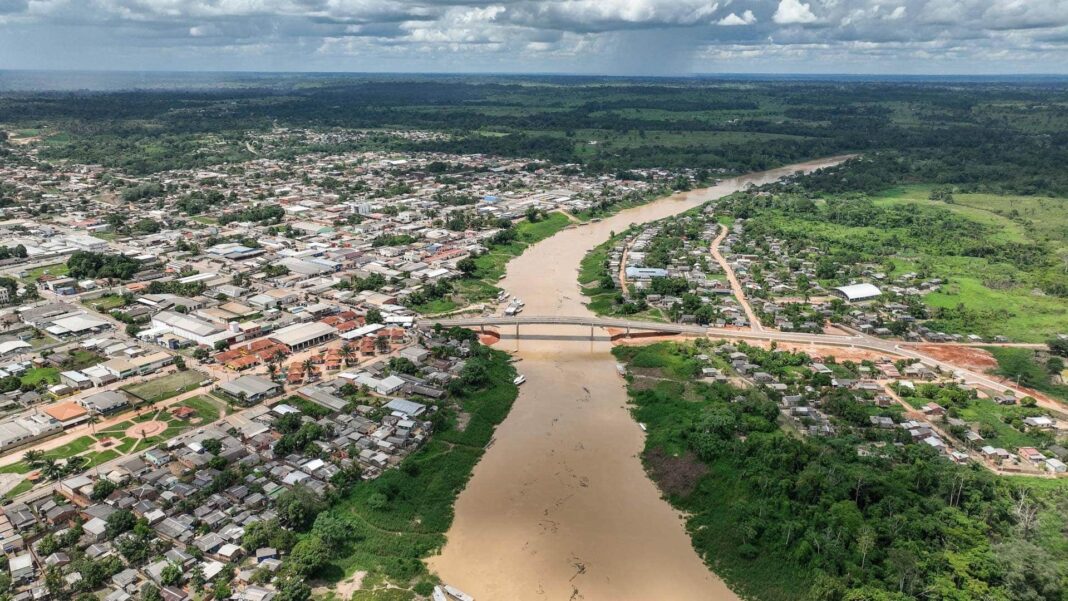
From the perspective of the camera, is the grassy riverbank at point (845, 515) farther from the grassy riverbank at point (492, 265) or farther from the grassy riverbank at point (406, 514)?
the grassy riverbank at point (492, 265)

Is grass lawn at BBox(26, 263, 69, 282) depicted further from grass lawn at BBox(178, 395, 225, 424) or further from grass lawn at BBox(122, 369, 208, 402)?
grass lawn at BBox(178, 395, 225, 424)

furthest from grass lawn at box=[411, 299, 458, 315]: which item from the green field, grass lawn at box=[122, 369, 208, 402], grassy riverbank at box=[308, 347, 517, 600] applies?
the green field

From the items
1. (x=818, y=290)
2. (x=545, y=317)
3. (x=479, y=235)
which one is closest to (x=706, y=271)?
(x=818, y=290)

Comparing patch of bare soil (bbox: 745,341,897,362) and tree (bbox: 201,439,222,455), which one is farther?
patch of bare soil (bbox: 745,341,897,362)

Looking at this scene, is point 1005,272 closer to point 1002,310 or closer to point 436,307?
point 1002,310

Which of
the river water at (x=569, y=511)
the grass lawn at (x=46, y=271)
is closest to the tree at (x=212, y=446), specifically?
the river water at (x=569, y=511)
